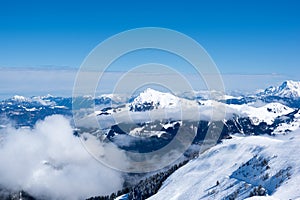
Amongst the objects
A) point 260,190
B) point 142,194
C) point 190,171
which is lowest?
point 142,194

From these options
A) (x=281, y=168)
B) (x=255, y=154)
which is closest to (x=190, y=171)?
(x=255, y=154)

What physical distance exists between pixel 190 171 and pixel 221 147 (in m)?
25.5

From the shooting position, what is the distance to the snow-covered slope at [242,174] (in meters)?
113

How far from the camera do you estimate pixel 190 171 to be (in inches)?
7288

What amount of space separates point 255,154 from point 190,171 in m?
39.3

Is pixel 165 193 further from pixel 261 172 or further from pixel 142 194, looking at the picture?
pixel 261 172

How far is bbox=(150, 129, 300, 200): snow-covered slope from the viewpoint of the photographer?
113 m

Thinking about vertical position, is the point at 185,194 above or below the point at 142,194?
above

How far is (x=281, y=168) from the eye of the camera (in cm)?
12338

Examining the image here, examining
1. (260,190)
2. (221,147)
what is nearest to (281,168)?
(260,190)

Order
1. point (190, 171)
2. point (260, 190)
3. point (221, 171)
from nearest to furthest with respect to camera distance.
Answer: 1. point (260, 190)
2. point (221, 171)
3. point (190, 171)

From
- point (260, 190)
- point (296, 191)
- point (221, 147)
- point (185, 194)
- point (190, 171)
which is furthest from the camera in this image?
point (221, 147)

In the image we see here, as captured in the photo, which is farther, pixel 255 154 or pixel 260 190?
pixel 255 154

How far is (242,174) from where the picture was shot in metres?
137
